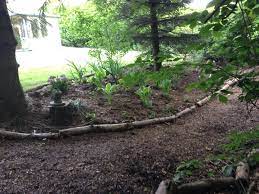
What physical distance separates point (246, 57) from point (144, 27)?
798 centimetres

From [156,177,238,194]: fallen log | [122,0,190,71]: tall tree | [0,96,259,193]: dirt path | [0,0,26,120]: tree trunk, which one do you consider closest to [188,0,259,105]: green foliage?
[156,177,238,194]: fallen log

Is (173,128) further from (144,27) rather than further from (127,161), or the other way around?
(144,27)

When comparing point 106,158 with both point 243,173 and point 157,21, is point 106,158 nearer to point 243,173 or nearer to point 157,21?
point 243,173

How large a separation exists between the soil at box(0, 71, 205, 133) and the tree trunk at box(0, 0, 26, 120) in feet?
0.72

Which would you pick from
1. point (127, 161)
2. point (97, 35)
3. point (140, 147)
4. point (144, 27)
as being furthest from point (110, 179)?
point (97, 35)

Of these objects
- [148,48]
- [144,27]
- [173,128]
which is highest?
[144,27]

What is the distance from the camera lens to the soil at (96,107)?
5891 mm

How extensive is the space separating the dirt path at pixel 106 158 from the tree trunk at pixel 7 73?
0.80 m

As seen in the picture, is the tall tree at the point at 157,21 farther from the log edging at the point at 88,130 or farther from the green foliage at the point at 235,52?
the green foliage at the point at 235,52

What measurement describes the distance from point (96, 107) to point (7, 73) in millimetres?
1723

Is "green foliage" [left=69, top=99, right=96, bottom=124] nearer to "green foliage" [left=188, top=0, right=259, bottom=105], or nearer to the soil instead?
the soil

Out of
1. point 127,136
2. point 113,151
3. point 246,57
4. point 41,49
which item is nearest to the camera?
point 246,57

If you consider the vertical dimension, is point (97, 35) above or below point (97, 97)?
above

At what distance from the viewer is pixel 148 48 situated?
10.7 metres
